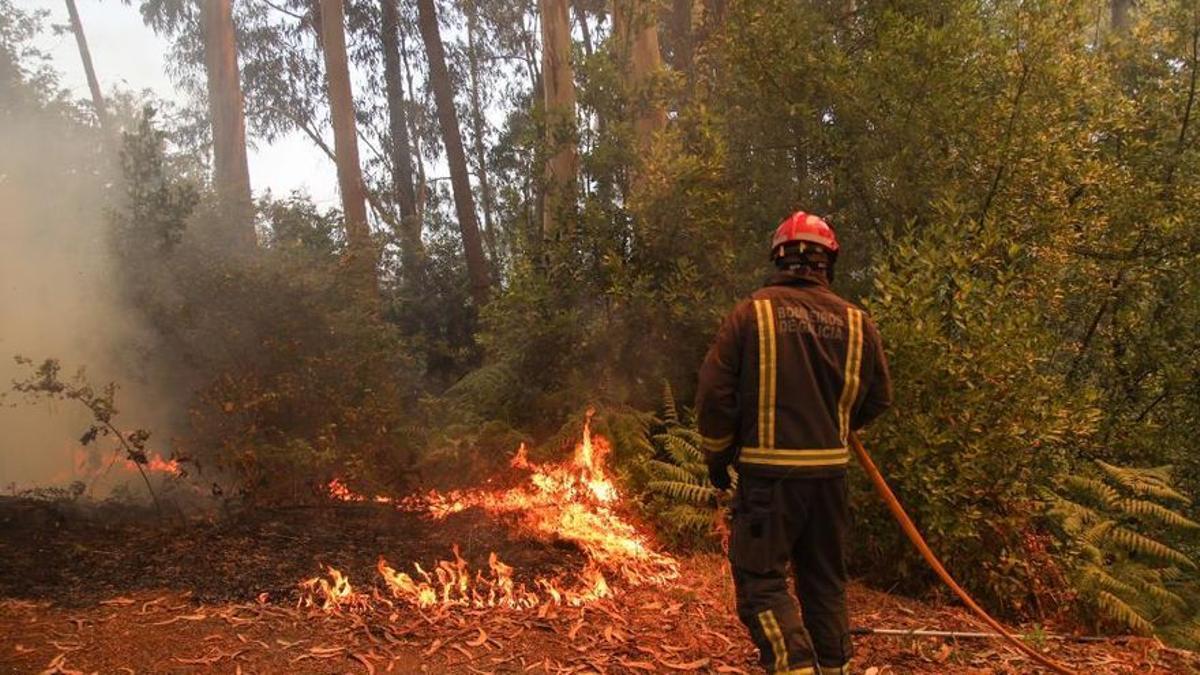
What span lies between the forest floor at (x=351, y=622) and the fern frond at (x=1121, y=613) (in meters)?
0.32

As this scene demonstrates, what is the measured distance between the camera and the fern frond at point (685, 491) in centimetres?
623

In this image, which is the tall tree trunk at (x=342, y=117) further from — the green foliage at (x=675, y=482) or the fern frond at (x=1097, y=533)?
the fern frond at (x=1097, y=533)

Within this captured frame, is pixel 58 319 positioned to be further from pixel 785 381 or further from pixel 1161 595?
pixel 1161 595

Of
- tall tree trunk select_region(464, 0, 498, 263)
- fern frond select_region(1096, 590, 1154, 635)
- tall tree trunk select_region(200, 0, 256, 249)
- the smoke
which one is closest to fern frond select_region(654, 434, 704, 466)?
fern frond select_region(1096, 590, 1154, 635)

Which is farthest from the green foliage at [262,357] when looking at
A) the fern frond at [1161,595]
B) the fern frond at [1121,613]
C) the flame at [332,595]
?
the fern frond at [1161,595]

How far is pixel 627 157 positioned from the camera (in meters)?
8.11

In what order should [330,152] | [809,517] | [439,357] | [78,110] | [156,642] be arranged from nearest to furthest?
[809,517]
[156,642]
[439,357]
[78,110]
[330,152]

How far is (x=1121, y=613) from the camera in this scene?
16.2 feet

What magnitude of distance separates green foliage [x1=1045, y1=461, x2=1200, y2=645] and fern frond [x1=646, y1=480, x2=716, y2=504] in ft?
7.73

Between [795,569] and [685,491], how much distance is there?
2.71m

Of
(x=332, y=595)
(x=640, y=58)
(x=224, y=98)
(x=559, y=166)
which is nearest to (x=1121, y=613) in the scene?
(x=332, y=595)

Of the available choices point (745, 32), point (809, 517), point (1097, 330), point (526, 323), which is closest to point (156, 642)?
point (809, 517)

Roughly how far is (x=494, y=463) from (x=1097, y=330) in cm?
602

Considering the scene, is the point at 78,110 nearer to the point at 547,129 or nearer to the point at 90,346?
the point at 90,346
